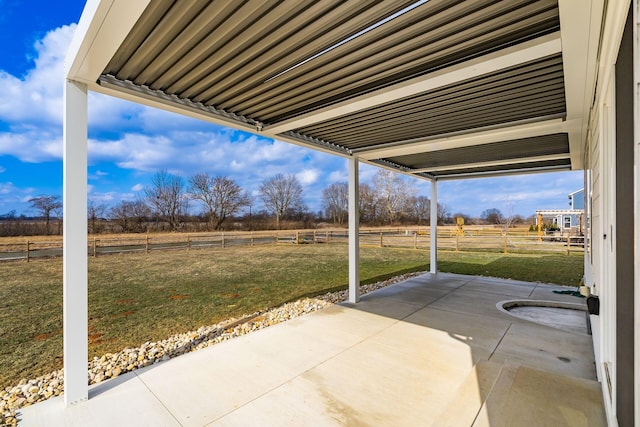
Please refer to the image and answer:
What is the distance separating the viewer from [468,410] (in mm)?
1964

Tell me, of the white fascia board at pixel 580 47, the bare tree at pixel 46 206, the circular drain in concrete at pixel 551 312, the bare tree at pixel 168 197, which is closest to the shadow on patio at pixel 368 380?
the circular drain in concrete at pixel 551 312

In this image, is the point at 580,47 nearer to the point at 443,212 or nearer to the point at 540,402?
the point at 540,402

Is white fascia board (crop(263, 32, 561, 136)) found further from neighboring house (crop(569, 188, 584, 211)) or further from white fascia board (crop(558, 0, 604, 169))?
neighboring house (crop(569, 188, 584, 211))

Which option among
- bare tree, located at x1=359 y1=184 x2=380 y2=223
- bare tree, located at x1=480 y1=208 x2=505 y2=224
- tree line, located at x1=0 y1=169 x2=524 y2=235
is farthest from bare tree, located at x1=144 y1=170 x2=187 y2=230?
bare tree, located at x1=480 y1=208 x2=505 y2=224

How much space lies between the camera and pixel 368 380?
2.53 meters

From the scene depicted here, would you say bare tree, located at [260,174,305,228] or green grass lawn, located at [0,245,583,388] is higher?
bare tree, located at [260,174,305,228]

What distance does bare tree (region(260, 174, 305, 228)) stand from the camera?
100.0 ft

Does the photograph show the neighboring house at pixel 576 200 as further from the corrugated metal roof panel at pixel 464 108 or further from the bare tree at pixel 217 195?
the bare tree at pixel 217 195

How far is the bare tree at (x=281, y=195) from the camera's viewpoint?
30.5 m

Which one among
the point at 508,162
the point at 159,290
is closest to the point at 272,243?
the point at 159,290

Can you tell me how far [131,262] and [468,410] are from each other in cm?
1178

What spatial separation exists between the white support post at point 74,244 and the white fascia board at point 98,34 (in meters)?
0.23

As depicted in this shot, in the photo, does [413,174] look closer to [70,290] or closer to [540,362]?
[540,362]

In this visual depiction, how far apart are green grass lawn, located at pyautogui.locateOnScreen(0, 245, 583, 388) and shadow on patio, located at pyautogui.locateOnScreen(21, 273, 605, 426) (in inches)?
51.9
